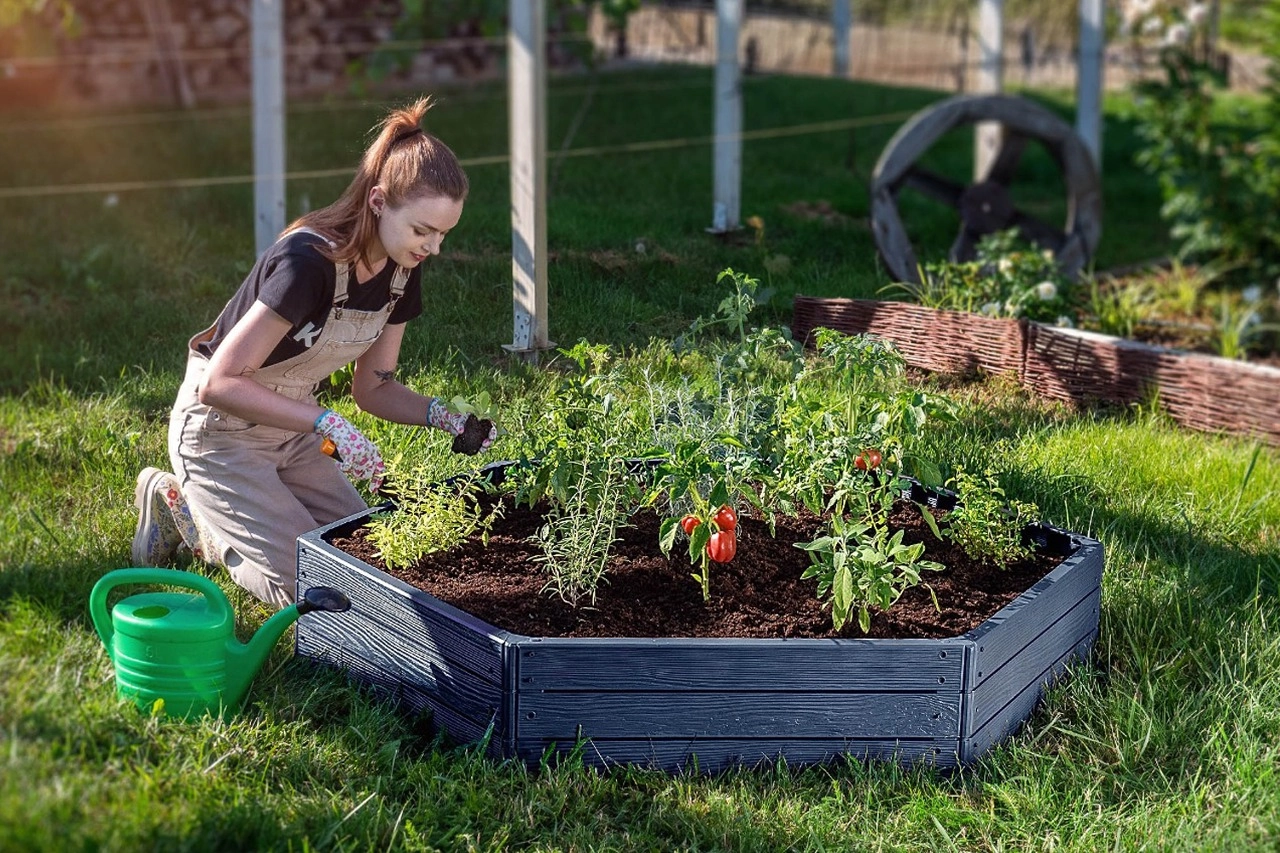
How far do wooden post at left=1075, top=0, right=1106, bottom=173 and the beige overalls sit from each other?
5.71 meters

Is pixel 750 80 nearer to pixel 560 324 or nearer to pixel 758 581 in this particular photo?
pixel 560 324

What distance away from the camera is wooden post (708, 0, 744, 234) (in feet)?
14.1

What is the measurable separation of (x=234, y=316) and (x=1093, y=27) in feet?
20.0

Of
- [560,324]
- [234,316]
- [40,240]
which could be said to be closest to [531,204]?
[560,324]

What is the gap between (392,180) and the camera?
283 centimetres

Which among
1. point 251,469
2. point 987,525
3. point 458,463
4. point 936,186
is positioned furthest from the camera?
point 936,186

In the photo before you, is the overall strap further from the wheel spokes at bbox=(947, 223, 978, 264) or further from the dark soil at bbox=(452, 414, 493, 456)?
the wheel spokes at bbox=(947, 223, 978, 264)

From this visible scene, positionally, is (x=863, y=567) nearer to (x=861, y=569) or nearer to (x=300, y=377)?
(x=861, y=569)

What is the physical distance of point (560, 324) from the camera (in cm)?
353

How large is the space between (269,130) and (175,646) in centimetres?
244

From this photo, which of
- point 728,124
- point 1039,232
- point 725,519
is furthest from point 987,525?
point 1039,232

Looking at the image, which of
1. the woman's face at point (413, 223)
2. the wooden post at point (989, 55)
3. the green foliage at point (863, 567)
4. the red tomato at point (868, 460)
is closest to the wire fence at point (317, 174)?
the wooden post at point (989, 55)

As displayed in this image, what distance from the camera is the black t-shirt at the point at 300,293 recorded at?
283 centimetres

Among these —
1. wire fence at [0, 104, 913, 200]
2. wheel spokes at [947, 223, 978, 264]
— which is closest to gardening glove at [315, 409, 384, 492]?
wire fence at [0, 104, 913, 200]
